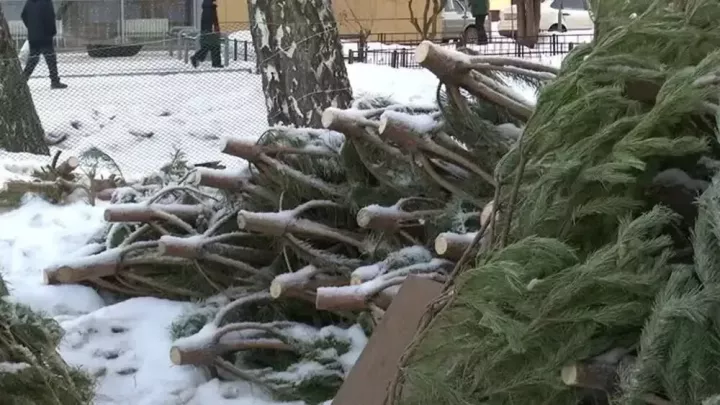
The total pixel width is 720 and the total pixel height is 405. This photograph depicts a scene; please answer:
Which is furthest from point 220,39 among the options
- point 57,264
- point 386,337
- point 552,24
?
point 552,24

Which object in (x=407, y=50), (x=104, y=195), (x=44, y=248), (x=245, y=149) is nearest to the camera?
(x=245, y=149)

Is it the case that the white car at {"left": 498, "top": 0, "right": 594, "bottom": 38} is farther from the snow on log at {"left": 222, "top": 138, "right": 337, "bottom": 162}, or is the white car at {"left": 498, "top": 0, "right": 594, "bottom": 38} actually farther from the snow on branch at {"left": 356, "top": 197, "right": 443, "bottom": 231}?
the snow on branch at {"left": 356, "top": 197, "right": 443, "bottom": 231}

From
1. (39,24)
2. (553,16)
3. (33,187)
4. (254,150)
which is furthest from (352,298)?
(553,16)

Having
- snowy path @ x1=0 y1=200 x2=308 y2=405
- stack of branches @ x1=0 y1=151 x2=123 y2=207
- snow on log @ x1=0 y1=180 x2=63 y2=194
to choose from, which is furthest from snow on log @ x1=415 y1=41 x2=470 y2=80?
snow on log @ x1=0 y1=180 x2=63 y2=194

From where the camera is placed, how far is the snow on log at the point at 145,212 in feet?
15.6

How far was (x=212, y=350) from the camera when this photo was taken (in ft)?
13.0

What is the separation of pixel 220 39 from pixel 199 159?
1166 millimetres

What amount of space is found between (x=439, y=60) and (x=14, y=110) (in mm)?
6464

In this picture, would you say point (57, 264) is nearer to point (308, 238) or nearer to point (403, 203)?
point (308, 238)

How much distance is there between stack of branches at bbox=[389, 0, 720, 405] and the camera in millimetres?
1751

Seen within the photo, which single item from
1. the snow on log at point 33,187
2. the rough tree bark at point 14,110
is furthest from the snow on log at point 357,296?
the rough tree bark at point 14,110

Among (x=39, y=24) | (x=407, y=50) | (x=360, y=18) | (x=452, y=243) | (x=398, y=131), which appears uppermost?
(x=360, y=18)

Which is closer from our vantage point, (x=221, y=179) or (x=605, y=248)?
(x=605, y=248)

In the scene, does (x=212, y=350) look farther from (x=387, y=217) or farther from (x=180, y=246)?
(x=387, y=217)
